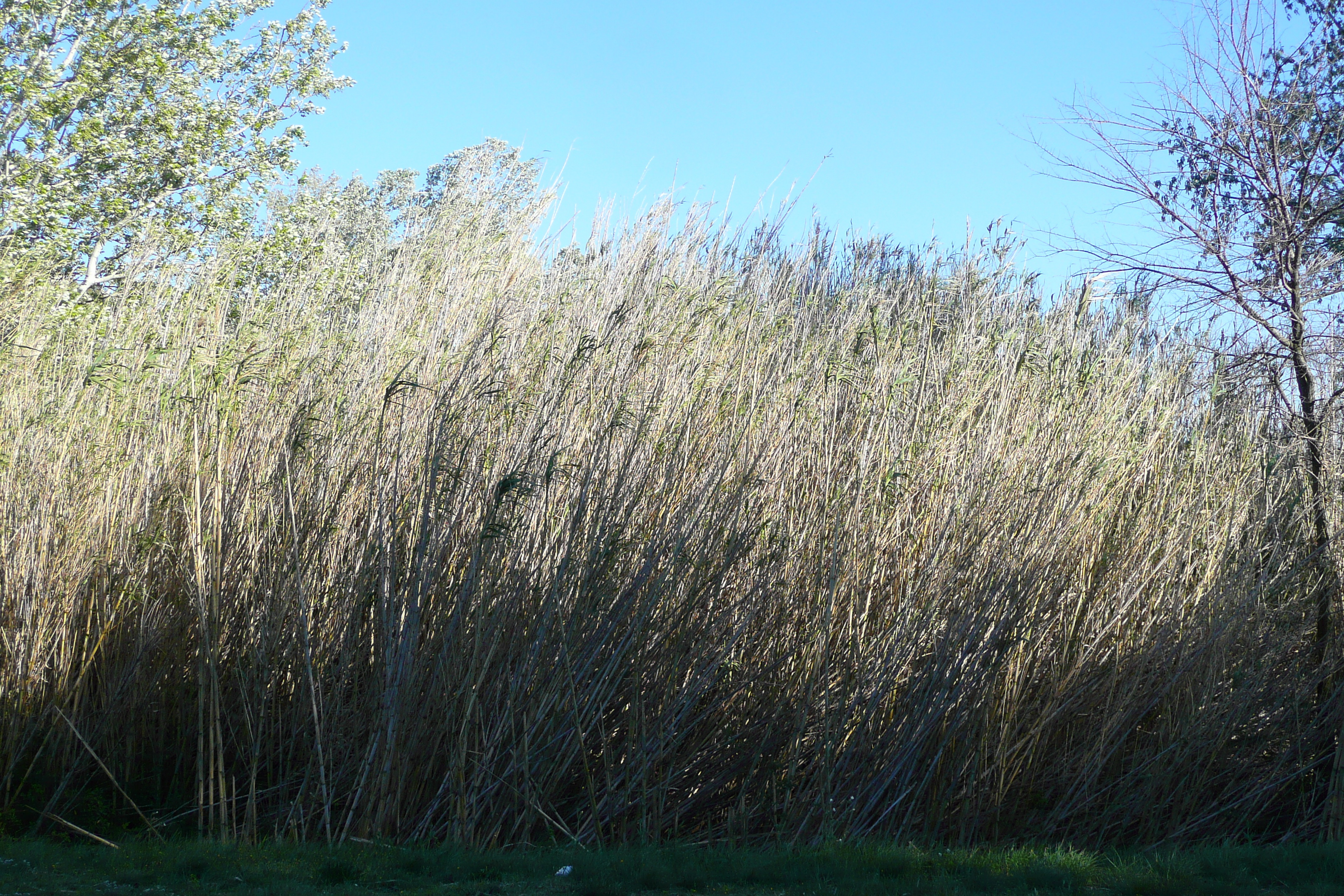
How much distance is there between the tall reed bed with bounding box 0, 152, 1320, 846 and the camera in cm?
338

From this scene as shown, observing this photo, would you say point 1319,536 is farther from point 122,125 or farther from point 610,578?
point 122,125

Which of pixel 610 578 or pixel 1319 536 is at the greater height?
pixel 1319 536

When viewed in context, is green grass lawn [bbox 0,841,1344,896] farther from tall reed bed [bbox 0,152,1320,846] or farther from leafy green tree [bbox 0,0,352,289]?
leafy green tree [bbox 0,0,352,289]

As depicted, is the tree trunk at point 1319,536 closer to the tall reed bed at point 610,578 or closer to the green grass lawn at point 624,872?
the tall reed bed at point 610,578

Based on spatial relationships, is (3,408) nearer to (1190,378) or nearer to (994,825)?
(994,825)

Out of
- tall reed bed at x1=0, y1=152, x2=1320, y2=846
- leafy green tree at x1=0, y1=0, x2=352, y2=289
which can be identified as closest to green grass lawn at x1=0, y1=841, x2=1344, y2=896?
tall reed bed at x1=0, y1=152, x2=1320, y2=846

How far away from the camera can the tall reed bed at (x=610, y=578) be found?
3381 mm

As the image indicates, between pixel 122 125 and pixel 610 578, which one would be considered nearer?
pixel 610 578

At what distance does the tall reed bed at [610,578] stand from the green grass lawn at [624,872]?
0.28m

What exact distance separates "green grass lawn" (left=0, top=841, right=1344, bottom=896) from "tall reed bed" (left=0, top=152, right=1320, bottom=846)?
28cm

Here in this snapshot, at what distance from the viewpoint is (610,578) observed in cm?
347

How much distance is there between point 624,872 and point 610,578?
3.32 ft

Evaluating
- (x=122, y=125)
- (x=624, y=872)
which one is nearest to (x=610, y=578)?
(x=624, y=872)

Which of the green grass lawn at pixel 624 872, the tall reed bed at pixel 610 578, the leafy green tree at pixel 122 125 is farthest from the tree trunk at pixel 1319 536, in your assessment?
the leafy green tree at pixel 122 125
